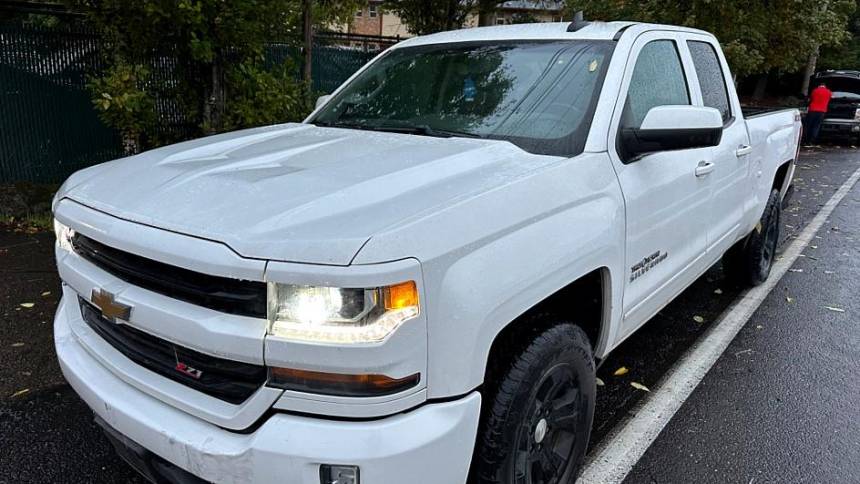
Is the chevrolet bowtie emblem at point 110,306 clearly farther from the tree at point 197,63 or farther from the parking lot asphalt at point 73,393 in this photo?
the tree at point 197,63

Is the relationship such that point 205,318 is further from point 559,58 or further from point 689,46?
point 689,46

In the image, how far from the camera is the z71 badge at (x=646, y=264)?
2818 mm

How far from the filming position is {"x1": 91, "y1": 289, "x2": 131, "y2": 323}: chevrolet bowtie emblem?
6.61 ft

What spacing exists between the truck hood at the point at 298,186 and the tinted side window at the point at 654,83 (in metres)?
0.75

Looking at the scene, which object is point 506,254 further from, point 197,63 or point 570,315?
point 197,63

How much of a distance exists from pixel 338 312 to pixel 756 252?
445cm

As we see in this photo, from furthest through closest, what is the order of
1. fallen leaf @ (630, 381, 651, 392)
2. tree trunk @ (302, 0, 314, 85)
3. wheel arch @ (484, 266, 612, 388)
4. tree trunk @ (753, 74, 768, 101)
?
1. tree trunk @ (753, 74, 768, 101)
2. tree trunk @ (302, 0, 314, 85)
3. fallen leaf @ (630, 381, 651, 392)
4. wheel arch @ (484, 266, 612, 388)

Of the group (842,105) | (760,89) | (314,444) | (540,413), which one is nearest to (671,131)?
(540,413)


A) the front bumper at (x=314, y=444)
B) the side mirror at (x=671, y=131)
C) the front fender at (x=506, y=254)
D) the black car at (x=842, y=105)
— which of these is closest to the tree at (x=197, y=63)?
the side mirror at (x=671, y=131)

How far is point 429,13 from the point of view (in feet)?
34.9

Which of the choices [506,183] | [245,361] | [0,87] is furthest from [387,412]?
[0,87]

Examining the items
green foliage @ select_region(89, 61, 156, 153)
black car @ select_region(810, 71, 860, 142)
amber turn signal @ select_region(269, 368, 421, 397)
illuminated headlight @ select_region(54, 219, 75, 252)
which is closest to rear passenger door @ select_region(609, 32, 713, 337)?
amber turn signal @ select_region(269, 368, 421, 397)

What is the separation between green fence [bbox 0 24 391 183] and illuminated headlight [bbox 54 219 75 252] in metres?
4.75

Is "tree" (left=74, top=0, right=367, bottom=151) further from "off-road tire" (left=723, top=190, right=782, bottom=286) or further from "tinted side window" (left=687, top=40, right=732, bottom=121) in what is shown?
"off-road tire" (left=723, top=190, right=782, bottom=286)
